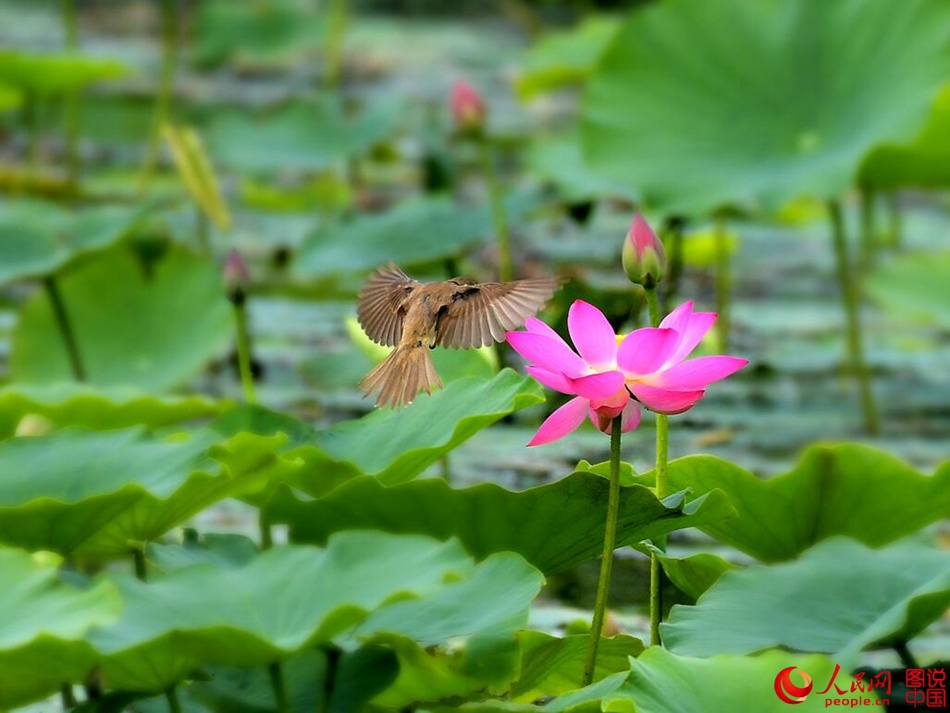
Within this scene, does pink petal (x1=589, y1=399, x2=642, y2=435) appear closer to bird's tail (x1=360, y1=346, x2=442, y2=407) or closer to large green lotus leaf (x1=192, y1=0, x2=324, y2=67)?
Result: bird's tail (x1=360, y1=346, x2=442, y2=407)

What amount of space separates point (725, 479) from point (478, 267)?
2094 millimetres

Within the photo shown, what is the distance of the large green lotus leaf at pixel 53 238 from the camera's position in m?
2.21

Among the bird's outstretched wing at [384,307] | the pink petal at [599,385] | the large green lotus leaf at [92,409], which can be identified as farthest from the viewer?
the large green lotus leaf at [92,409]

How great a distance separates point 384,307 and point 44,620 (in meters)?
0.52

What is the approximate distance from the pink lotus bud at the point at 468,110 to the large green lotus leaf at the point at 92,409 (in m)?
1.02

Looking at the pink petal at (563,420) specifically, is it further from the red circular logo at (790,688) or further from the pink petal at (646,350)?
the red circular logo at (790,688)

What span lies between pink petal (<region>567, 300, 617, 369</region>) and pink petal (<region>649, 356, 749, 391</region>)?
33 millimetres

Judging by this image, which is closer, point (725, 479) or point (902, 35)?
point (725, 479)

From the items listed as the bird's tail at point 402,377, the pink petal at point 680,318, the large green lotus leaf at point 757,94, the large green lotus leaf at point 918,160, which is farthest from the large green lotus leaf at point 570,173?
the pink petal at point 680,318

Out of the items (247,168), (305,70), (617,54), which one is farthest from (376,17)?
(617,54)

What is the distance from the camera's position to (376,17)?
6516 mm

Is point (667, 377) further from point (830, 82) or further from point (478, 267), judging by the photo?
point (478, 267)

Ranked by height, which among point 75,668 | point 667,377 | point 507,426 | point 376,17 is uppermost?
point 376,17

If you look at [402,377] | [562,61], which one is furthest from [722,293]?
[402,377]
